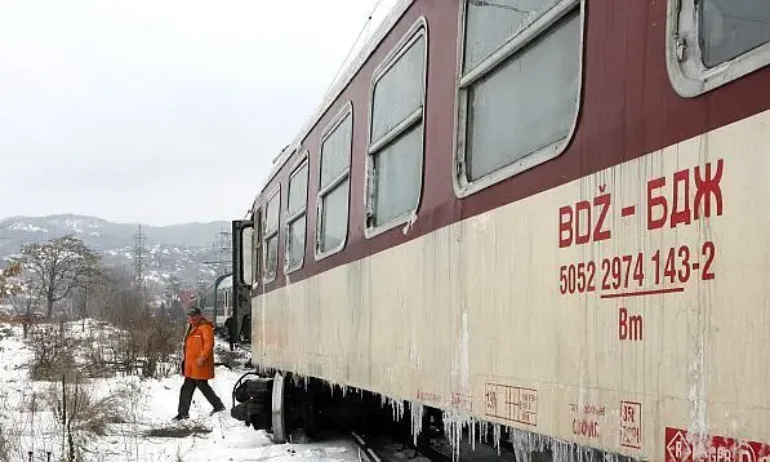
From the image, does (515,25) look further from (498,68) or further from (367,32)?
(367,32)

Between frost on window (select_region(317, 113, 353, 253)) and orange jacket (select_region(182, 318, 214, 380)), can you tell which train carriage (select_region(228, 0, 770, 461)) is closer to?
frost on window (select_region(317, 113, 353, 253))

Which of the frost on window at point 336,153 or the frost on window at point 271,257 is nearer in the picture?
the frost on window at point 336,153

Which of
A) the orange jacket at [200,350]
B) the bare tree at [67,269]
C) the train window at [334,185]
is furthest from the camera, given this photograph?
the bare tree at [67,269]

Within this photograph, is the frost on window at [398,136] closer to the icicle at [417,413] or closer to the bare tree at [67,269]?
the icicle at [417,413]

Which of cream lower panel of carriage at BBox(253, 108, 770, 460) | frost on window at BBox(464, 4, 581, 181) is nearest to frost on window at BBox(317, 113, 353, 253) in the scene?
cream lower panel of carriage at BBox(253, 108, 770, 460)

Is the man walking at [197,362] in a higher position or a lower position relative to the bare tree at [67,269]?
lower

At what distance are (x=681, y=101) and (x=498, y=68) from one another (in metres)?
1.24

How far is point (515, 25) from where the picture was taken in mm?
3137

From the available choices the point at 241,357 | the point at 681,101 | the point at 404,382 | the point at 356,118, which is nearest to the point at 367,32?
the point at 356,118

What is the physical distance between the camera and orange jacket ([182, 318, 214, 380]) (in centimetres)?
1106

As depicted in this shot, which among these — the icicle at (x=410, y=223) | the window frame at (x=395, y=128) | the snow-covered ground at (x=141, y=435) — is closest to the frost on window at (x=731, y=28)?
the window frame at (x=395, y=128)

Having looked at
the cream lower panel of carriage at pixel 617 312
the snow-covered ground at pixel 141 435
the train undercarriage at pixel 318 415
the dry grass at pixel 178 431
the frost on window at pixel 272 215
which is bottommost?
the dry grass at pixel 178 431

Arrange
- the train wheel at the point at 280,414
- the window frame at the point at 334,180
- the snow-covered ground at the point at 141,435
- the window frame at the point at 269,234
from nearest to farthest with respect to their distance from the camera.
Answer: the window frame at the point at 334,180, the snow-covered ground at the point at 141,435, the train wheel at the point at 280,414, the window frame at the point at 269,234

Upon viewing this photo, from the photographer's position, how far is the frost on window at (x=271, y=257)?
9.22 meters
